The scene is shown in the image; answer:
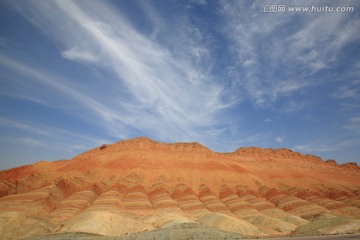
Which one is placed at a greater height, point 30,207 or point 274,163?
point 274,163

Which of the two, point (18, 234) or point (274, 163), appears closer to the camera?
point (18, 234)

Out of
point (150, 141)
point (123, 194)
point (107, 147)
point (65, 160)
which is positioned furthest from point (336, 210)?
point (65, 160)

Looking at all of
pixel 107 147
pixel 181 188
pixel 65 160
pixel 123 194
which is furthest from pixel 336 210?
pixel 65 160

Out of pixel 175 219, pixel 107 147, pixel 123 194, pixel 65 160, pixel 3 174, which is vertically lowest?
pixel 175 219

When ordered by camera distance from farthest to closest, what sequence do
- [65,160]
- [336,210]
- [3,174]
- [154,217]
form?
[65,160] → [3,174] → [336,210] → [154,217]

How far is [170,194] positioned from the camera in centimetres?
8456

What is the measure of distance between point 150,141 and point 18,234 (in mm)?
71456

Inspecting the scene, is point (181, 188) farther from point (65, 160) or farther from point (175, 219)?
point (65, 160)

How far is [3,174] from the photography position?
103625 millimetres

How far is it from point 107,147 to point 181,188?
1757 inches

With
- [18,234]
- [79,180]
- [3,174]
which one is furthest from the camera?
[3,174]

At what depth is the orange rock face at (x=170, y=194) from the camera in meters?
57.9

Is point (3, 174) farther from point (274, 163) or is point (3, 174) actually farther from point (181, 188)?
point (274, 163)

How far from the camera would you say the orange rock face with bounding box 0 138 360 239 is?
190 feet
